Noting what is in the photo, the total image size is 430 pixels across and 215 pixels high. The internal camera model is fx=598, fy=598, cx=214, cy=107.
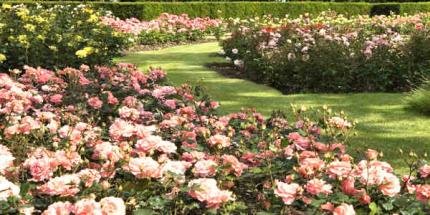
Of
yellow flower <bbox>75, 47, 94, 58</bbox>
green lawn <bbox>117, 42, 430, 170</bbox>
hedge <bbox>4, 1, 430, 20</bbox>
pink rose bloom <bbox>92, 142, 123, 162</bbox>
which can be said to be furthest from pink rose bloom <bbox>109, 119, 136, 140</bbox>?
hedge <bbox>4, 1, 430, 20</bbox>

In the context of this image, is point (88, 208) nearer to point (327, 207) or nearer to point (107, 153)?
point (107, 153)

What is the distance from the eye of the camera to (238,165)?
3312 mm

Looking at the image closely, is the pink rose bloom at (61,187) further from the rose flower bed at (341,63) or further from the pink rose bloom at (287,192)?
the rose flower bed at (341,63)

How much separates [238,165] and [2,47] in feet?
17.3

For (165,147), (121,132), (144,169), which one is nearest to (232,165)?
(165,147)

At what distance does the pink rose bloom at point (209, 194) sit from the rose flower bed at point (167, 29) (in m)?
11.8

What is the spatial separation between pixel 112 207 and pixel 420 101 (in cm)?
599

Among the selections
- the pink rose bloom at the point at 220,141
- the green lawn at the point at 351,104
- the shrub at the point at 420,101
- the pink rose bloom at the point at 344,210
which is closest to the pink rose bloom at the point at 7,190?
the pink rose bloom at the point at 220,141

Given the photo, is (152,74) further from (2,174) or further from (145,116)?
(2,174)

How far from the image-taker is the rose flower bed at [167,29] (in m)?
15.2

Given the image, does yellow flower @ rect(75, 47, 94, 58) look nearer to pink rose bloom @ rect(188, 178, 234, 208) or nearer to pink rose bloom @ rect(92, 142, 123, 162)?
pink rose bloom @ rect(92, 142, 123, 162)

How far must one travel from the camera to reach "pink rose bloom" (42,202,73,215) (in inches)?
104

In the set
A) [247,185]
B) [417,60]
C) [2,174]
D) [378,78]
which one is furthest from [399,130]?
[2,174]

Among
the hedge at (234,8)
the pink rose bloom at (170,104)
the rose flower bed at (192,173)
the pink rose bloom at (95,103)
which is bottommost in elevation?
the hedge at (234,8)
